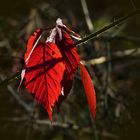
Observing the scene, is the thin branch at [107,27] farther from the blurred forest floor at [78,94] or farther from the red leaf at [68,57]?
the blurred forest floor at [78,94]

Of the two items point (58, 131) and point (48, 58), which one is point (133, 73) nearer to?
point (58, 131)

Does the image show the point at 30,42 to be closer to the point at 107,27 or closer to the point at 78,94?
the point at 107,27

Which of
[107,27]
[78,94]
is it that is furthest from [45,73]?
[78,94]

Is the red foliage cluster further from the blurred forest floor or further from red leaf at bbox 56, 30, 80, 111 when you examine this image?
the blurred forest floor

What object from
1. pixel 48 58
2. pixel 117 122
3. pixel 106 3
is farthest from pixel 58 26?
pixel 106 3

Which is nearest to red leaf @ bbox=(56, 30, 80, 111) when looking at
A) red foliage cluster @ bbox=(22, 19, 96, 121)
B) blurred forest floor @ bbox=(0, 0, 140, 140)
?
red foliage cluster @ bbox=(22, 19, 96, 121)

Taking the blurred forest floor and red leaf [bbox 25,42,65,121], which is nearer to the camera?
red leaf [bbox 25,42,65,121]

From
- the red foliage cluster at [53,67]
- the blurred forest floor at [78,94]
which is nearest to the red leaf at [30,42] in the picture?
the red foliage cluster at [53,67]

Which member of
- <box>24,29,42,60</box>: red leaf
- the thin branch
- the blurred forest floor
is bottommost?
<box>24,29,42,60</box>: red leaf
